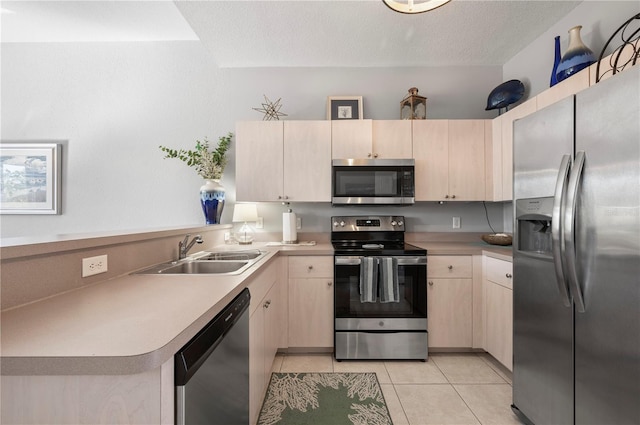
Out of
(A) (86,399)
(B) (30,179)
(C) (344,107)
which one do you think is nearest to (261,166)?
(C) (344,107)

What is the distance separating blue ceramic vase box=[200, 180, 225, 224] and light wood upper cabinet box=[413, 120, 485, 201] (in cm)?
184

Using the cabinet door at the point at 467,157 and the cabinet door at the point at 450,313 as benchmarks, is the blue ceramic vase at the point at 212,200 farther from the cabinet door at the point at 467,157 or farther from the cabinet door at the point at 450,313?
the cabinet door at the point at 467,157

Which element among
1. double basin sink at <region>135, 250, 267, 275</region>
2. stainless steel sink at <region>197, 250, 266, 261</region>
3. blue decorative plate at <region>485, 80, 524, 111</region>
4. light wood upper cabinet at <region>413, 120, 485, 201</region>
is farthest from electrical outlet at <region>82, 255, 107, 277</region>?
blue decorative plate at <region>485, 80, 524, 111</region>

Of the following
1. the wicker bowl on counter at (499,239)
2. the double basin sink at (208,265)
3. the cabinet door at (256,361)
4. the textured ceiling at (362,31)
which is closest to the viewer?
the cabinet door at (256,361)

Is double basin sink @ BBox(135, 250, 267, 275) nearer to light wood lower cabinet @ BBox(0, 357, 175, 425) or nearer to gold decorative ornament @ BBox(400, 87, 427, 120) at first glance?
light wood lower cabinet @ BBox(0, 357, 175, 425)

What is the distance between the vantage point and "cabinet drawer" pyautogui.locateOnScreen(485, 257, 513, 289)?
2051 mm

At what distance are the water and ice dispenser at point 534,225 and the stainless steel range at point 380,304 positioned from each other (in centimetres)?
83

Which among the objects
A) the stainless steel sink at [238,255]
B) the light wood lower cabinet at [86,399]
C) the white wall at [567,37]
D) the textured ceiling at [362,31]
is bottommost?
the light wood lower cabinet at [86,399]

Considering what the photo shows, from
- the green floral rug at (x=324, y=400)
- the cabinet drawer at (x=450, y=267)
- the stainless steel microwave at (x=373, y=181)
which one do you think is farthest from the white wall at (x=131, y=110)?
the green floral rug at (x=324, y=400)

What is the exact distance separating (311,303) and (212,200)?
1296mm

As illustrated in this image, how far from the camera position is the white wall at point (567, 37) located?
187cm

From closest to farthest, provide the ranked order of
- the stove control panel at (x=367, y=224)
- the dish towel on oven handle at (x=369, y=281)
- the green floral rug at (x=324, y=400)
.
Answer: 1. the green floral rug at (x=324, y=400)
2. the dish towel on oven handle at (x=369, y=281)
3. the stove control panel at (x=367, y=224)

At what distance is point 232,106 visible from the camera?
3053 mm

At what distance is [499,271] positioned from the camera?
7.10 ft
